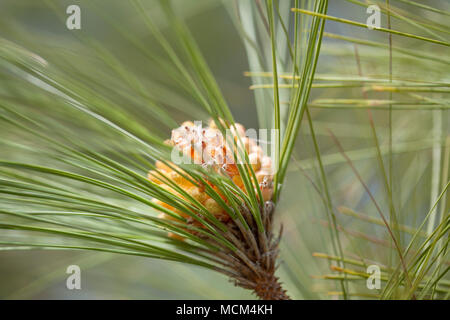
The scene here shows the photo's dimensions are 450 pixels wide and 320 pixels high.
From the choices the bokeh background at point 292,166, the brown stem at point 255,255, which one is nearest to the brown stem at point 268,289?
the brown stem at point 255,255

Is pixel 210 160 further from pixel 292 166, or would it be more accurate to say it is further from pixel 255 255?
pixel 292 166

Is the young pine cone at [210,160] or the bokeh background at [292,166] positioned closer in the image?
the young pine cone at [210,160]

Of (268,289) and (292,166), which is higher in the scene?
(292,166)

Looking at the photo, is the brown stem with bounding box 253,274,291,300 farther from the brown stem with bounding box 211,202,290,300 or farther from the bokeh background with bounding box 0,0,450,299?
the bokeh background with bounding box 0,0,450,299

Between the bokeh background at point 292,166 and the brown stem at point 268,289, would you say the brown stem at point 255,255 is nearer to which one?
the brown stem at point 268,289

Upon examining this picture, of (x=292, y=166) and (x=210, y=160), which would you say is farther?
(x=292, y=166)

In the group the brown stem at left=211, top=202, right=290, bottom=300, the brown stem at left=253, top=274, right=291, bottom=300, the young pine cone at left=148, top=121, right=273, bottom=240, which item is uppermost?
the young pine cone at left=148, top=121, right=273, bottom=240

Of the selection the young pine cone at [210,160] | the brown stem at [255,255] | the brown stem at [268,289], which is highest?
the young pine cone at [210,160]

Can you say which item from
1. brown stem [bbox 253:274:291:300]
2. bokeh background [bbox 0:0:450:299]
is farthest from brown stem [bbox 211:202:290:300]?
bokeh background [bbox 0:0:450:299]

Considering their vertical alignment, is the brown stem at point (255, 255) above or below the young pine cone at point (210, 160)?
below

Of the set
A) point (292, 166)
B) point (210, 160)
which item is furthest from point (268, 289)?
point (292, 166)

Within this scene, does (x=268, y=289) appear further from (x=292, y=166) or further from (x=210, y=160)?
(x=292, y=166)
